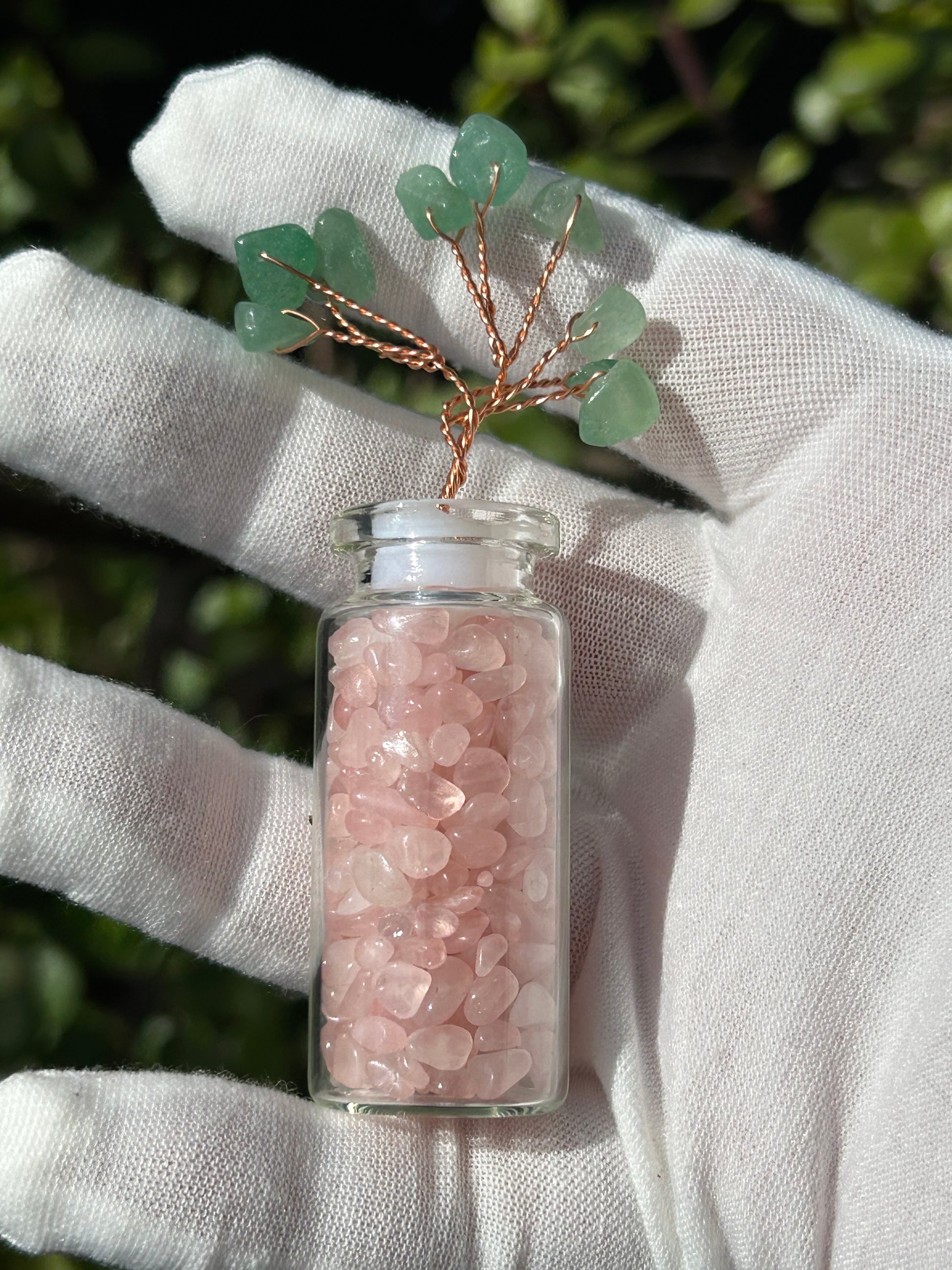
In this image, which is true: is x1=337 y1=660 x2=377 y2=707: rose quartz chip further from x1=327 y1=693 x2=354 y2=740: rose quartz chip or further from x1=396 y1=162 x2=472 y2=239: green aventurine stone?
x1=396 y1=162 x2=472 y2=239: green aventurine stone

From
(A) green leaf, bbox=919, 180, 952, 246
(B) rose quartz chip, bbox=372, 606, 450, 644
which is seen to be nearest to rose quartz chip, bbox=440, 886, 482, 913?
(B) rose quartz chip, bbox=372, 606, 450, 644

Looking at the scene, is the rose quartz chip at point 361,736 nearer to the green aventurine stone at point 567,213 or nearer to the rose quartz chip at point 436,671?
the rose quartz chip at point 436,671

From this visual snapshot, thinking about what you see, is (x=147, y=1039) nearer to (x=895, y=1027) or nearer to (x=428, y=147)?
(x=895, y=1027)

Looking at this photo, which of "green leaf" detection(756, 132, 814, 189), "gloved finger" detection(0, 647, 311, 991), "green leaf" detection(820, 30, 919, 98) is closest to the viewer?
"gloved finger" detection(0, 647, 311, 991)

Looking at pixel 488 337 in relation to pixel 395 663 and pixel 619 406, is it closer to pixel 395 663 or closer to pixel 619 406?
pixel 619 406

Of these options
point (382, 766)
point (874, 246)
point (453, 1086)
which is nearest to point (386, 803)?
point (382, 766)

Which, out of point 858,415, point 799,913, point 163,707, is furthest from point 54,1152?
point 858,415

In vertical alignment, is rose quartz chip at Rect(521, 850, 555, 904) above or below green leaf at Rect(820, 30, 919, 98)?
below
